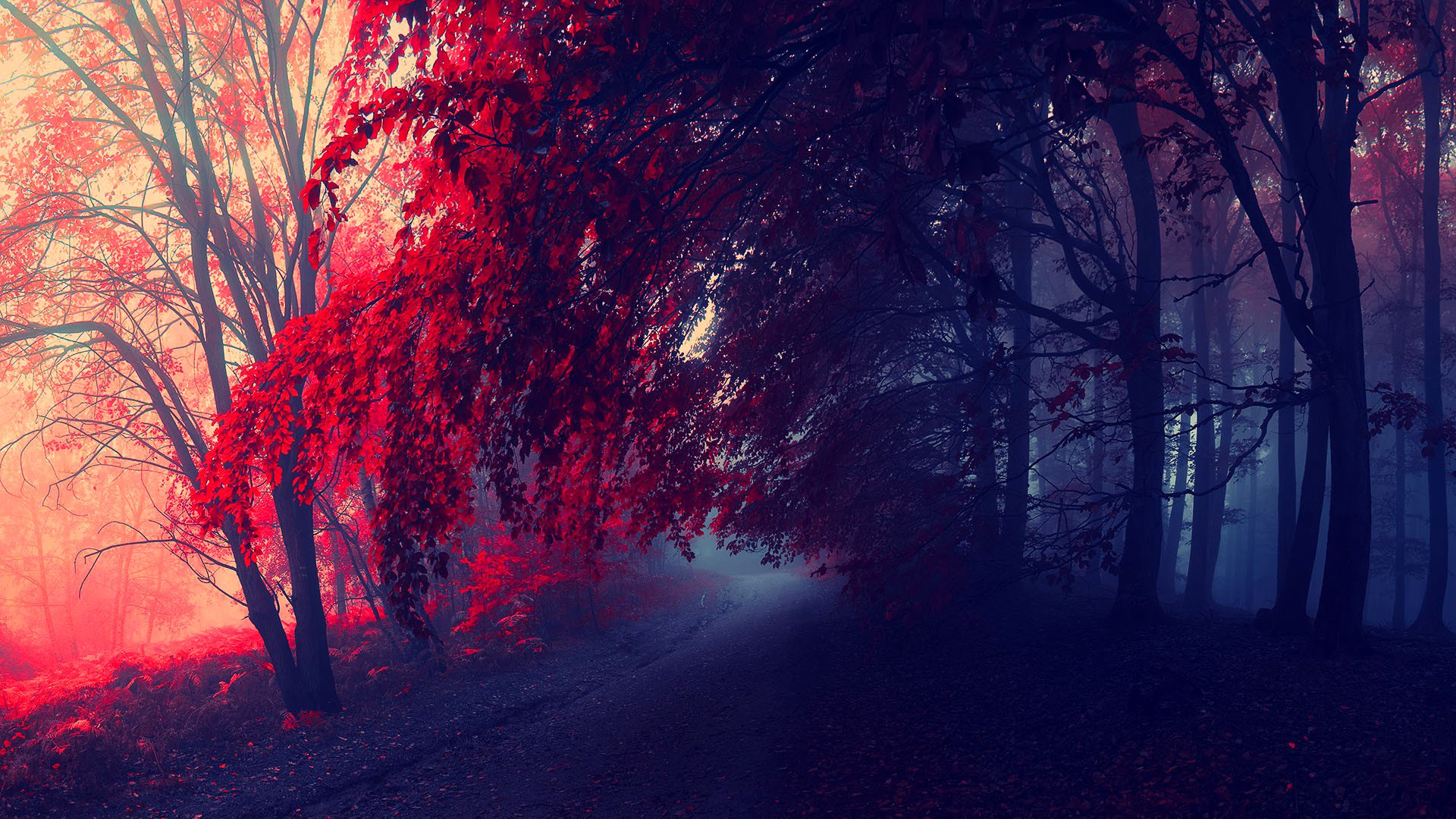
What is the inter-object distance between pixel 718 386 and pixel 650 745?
441 cm

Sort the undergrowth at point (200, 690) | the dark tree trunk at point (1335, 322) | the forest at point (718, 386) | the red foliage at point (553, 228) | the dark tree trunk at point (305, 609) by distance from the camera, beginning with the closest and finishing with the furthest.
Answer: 1. the red foliage at point (553, 228)
2. the forest at point (718, 386)
3. the dark tree trunk at point (1335, 322)
4. the undergrowth at point (200, 690)
5. the dark tree trunk at point (305, 609)

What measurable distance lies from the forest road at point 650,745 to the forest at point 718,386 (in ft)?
0.31

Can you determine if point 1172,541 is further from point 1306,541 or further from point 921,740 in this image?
point 921,740

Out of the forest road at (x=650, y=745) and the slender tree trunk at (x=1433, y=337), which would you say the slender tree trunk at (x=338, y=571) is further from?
the slender tree trunk at (x=1433, y=337)

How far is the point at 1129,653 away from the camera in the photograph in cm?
865

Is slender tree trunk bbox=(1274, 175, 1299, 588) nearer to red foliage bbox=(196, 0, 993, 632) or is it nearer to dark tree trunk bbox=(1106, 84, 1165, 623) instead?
dark tree trunk bbox=(1106, 84, 1165, 623)

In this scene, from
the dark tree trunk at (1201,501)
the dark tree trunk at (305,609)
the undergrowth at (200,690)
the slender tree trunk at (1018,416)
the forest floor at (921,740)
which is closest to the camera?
the forest floor at (921,740)

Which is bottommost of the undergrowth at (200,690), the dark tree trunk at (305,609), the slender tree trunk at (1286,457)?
the undergrowth at (200,690)

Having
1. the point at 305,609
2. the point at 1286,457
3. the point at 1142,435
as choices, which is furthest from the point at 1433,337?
the point at 305,609

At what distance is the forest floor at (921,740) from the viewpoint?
557 cm

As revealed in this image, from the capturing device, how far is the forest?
15.8ft

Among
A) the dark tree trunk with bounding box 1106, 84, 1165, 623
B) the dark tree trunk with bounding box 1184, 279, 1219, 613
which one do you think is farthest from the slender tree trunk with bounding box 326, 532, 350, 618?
the dark tree trunk with bounding box 1184, 279, 1219, 613

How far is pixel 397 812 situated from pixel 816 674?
5.88 metres

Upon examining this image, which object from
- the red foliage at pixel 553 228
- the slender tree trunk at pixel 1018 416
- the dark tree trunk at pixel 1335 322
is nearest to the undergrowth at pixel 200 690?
the red foliage at pixel 553 228
